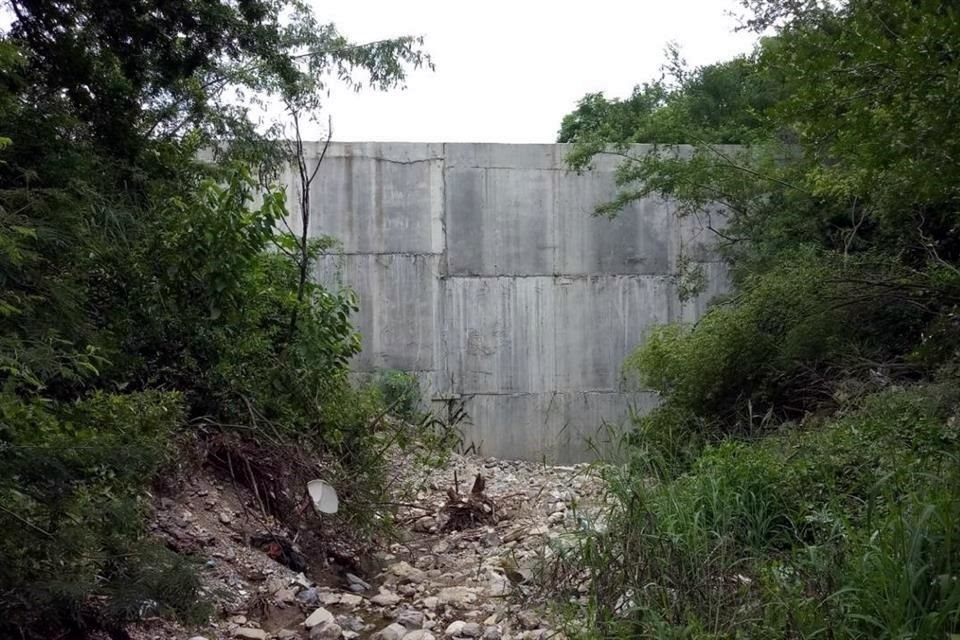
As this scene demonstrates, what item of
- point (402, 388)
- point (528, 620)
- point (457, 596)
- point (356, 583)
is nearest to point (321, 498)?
point (356, 583)

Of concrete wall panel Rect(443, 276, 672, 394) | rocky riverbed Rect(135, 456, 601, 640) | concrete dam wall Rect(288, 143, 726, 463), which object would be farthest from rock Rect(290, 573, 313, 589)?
concrete wall panel Rect(443, 276, 672, 394)

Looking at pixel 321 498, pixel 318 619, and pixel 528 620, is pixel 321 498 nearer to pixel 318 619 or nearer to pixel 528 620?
pixel 318 619

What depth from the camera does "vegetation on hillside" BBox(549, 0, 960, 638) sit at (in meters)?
2.67

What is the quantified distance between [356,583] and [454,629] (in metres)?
0.95

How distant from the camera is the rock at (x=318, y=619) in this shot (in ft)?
11.6

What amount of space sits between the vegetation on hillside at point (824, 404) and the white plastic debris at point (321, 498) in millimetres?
1327

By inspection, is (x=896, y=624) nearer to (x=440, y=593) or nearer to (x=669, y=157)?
(x=440, y=593)

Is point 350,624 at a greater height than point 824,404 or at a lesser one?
lesser

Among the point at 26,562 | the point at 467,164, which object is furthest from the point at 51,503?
the point at 467,164

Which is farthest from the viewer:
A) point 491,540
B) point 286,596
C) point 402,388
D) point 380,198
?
point 380,198

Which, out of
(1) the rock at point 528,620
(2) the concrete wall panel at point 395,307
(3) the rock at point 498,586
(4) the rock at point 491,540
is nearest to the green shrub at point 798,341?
(4) the rock at point 491,540

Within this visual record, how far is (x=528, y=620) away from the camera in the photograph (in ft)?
11.2

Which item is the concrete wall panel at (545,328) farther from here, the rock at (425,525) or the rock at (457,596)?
the rock at (457,596)

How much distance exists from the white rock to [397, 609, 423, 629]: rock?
154mm
